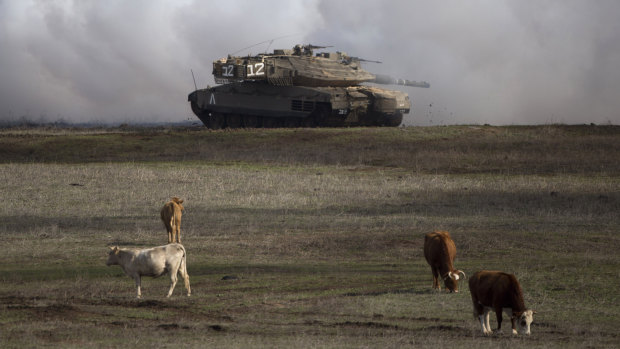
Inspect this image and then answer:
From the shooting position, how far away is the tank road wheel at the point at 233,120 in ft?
174

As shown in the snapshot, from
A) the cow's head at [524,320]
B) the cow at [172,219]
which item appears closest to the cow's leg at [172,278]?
the cow's head at [524,320]

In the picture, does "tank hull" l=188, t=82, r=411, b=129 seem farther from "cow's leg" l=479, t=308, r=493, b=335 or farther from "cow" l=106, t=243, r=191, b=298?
"cow's leg" l=479, t=308, r=493, b=335

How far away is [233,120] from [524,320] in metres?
43.8

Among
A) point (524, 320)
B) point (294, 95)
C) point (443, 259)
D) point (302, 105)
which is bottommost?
point (524, 320)

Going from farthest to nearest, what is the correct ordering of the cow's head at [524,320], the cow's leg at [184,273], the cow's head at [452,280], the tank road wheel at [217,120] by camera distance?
the tank road wheel at [217,120]
the cow's leg at [184,273]
the cow's head at [452,280]
the cow's head at [524,320]

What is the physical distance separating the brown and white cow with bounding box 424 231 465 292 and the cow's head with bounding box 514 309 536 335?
277 centimetres

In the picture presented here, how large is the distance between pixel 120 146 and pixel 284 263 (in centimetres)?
2700

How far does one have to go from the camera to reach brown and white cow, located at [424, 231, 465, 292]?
43.1 ft

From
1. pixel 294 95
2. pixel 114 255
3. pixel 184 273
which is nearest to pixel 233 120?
pixel 294 95

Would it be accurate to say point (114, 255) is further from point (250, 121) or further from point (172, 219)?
point (250, 121)

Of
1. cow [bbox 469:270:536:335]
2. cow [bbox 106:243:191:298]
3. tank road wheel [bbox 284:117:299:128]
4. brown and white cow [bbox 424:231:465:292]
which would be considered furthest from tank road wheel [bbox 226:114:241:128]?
cow [bbox 469:270:536:335]

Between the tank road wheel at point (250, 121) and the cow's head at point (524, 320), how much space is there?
4231 cm

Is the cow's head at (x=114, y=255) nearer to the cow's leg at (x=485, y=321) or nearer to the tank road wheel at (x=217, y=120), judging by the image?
the cow's leg at (x=485, y=321)

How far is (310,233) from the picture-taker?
20453 mm
